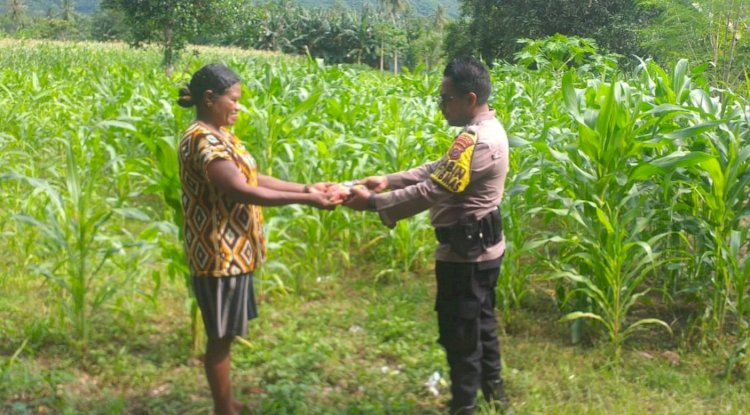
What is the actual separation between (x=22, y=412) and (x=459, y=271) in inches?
74.6

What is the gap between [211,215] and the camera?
9.08 feet

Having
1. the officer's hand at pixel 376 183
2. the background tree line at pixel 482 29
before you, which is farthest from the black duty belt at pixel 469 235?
the background tree line at pixel 482 29

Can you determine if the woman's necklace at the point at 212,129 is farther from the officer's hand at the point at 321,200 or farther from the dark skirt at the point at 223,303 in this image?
the dark skirt at the point at 223,303

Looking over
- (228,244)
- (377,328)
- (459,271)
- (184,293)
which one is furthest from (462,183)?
(184,293)

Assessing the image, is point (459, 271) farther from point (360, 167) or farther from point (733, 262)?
point (360, 167)

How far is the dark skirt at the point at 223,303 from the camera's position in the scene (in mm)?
2811

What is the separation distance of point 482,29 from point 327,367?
28.6 metres

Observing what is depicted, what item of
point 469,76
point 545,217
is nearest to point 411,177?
point 469,76

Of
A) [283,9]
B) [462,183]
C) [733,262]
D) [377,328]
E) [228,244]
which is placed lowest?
[377,328]

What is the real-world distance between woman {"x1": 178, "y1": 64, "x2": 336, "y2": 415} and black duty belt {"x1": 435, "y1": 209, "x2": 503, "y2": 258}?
20.5 inches

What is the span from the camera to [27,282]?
14.8 feet

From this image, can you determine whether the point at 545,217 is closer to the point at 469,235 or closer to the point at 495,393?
the point at 495,393

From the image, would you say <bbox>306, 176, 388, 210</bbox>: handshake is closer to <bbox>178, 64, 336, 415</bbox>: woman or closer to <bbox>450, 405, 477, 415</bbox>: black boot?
<bbox>178, 64, 336, 415</bbox>: woman

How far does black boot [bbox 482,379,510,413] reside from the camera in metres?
3.17
